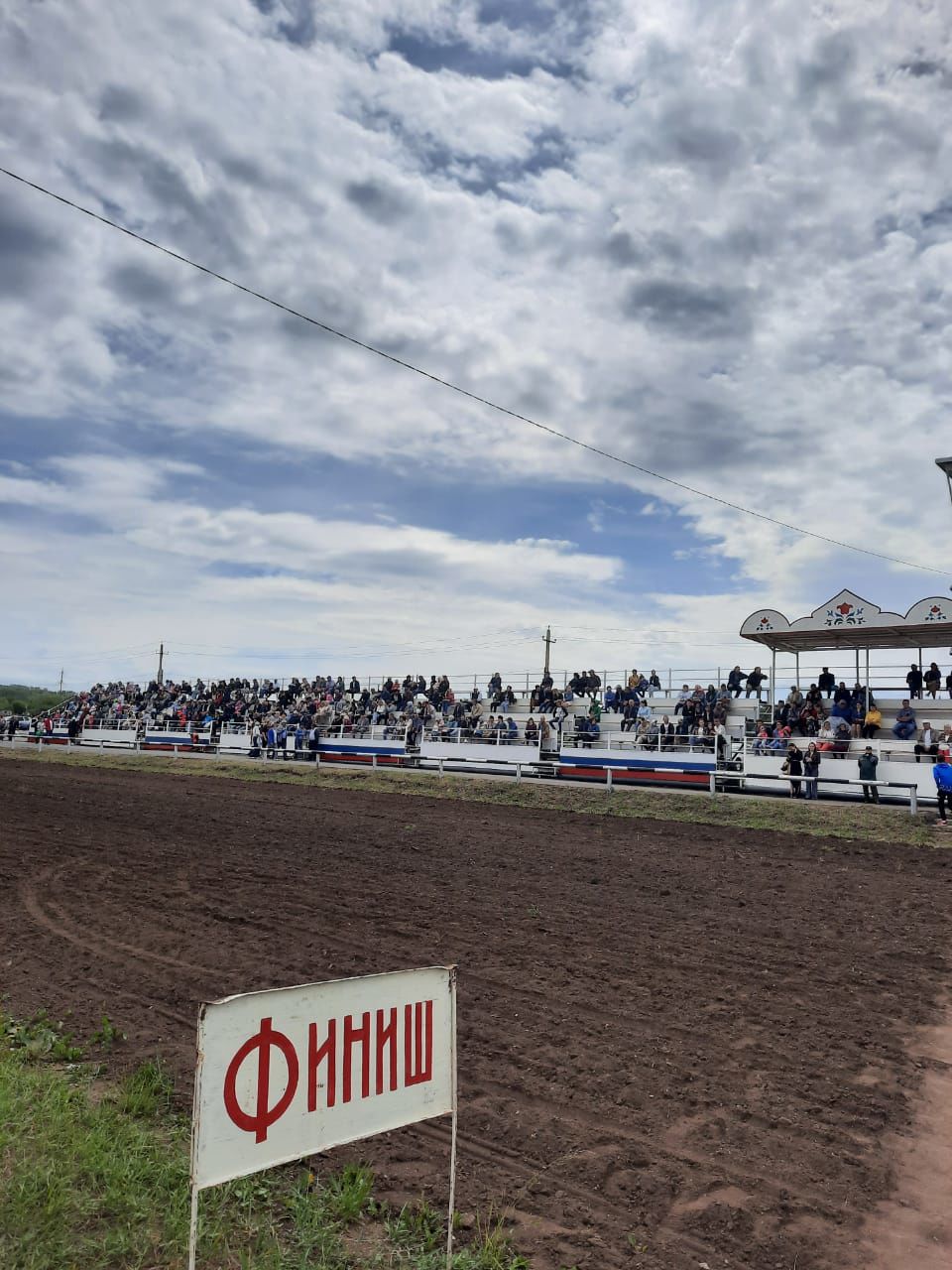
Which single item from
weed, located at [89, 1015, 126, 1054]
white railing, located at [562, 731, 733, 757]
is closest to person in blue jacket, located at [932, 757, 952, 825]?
white railing, located at [562, 731, 733, 757]

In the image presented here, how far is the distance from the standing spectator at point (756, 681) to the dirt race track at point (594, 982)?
13.5m

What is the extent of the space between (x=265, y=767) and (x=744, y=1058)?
101 ft

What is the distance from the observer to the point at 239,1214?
4297mm

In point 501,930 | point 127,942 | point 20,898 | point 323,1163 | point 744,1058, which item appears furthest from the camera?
point 20,898

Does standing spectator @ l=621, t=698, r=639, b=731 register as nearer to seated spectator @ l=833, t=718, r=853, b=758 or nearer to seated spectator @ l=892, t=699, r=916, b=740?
seated spectator @ l=833, t=718, r=853, b=758

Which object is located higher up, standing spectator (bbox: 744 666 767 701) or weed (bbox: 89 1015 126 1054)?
standing spectator (bbox: 744 666 767 701)

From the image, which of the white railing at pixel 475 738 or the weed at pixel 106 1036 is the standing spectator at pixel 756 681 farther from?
the weed at pixel 106 1036

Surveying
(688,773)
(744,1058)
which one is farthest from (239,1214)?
(688,773)

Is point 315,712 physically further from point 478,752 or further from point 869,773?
point 869,773

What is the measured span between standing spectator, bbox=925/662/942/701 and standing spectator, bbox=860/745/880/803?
4783 mm

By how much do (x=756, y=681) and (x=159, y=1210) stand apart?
28987 millimetres

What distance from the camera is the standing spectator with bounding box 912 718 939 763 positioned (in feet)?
74.7

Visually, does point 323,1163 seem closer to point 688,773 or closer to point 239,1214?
point 239,1214

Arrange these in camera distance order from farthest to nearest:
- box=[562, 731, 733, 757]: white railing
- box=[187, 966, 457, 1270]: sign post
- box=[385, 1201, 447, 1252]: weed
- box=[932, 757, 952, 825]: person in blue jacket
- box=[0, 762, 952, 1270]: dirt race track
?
box=[562, 731, 733, 757]: white railing → box=[932, 757, 952, 825]: person in blue jacket → box=[0, 762, 952, 1270]: dirt race track → box=[385, 1201, 447, 1252]: weed → box=[187, 966, 457, 1270]: sign post
